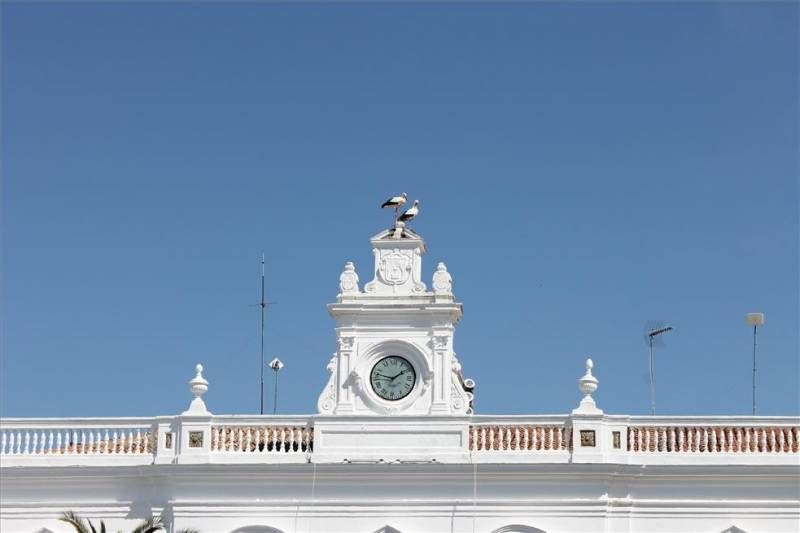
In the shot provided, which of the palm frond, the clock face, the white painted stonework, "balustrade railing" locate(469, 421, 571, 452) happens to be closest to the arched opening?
the white painted stonework

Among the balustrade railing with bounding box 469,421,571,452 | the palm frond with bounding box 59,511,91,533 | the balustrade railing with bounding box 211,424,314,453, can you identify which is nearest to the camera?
the palm frond with bounding box 59,511,91,533

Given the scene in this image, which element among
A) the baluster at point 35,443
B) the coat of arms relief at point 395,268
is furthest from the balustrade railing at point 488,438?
the coat of arms relief at point 395,268

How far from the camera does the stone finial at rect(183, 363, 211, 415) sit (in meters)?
31.1

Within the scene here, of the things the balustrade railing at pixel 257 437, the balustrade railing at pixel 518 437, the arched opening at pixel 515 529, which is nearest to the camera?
the arched opening at pixel 515 529

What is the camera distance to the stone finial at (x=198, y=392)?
31125mm

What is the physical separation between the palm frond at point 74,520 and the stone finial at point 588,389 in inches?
342

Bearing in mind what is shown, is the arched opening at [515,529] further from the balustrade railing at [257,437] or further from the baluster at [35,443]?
the baluster at [35,443]

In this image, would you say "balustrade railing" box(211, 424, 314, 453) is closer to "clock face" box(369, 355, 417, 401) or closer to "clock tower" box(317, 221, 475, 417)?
"clock tower" box(317, 221, 475, 417)

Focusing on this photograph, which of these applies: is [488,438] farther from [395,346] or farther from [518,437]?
[395,346]

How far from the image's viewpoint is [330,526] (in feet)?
99.2

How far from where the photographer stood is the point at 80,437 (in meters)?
31.4

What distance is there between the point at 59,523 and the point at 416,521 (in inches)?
253

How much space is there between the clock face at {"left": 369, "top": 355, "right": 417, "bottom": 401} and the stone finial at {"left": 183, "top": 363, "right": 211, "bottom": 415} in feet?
9.94

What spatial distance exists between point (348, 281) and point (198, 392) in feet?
11.2
